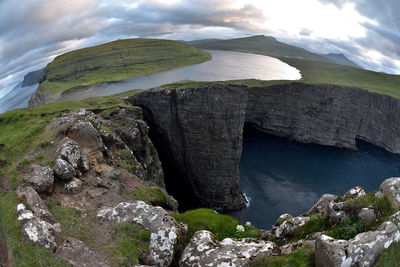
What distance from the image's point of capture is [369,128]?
113125 mm

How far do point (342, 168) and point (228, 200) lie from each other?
47959 mm

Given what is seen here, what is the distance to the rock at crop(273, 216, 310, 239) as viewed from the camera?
16.8 meters

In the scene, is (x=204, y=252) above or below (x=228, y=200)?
above

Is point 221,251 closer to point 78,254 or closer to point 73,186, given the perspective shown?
point 78,254

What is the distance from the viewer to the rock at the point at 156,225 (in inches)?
618

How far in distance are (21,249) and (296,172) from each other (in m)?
79.1

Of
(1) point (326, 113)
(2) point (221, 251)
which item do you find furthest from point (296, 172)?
(2) point (221, 251)

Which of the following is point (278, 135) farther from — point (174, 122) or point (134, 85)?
point (134, 85)

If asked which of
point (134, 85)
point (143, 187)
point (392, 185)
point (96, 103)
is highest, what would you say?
point (134, 85)

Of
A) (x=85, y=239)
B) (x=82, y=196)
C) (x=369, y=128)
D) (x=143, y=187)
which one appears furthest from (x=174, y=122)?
(x=369, y=128)

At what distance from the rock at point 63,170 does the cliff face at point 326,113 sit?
101156 mm

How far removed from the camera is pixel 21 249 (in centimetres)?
1452

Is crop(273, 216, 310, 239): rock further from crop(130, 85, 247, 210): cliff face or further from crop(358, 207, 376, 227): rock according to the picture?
crop(130, 85, 247, 210): cliff face

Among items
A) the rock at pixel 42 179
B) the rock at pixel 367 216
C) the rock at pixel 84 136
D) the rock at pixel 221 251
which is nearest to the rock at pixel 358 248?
the rock at pixel 367 216
